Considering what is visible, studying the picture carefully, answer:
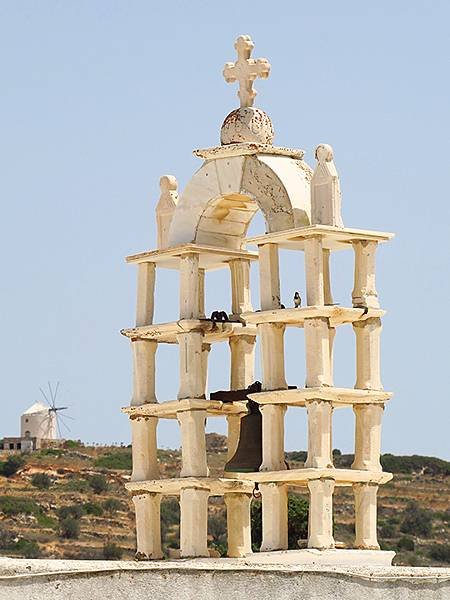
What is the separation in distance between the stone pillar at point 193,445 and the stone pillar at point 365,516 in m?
1.59

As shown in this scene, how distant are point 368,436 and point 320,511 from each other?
1259 mm

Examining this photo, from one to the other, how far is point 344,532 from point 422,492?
742 inches

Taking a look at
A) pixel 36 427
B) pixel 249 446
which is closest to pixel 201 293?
pixel 249 446

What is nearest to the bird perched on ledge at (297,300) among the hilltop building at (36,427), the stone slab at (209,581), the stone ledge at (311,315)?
the stone ledge at (311,315)

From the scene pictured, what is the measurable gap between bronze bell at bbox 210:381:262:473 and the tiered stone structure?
129mm

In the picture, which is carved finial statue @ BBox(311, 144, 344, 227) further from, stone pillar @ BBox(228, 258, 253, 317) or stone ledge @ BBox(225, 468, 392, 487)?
stone ledge @ BBox(225, 468, 392, 487)

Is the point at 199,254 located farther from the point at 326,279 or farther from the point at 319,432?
the point at 319,432

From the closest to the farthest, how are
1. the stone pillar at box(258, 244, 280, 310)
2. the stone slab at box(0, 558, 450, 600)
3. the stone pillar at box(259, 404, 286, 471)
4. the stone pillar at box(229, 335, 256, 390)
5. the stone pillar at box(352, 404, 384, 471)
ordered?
the stone slab at box(0, 558, 450, 600), the stone pillar at box(259, 404, 286, 471), the stone pillar at box(258, 244, 280, 310), the stone pillar at box(352, 404, 384, 471), the stone pillar at box(229, 335, 256, 390)

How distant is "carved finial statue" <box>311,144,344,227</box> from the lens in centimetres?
2189

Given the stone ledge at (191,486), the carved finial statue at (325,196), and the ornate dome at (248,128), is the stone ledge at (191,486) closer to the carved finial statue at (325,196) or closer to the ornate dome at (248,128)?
the carved finial statue at (325,196)

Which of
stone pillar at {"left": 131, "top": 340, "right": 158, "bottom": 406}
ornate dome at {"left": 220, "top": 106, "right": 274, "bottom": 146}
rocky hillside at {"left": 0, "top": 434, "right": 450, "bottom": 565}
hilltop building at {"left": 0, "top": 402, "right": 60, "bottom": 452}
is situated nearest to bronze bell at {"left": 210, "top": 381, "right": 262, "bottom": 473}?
stone pillar at {"left": 131, "top": 340, "right": 158, "bottom": 406}

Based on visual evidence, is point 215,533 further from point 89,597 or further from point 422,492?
point 89,597

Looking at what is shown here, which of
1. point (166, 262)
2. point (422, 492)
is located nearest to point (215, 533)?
point (422, 492)

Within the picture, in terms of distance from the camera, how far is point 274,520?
21766mm
